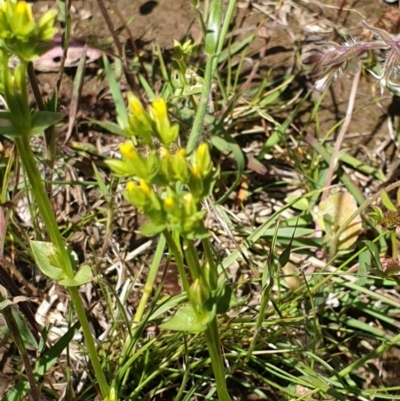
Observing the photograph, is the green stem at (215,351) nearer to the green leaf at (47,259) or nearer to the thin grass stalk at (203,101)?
the green leaf at (47,259)

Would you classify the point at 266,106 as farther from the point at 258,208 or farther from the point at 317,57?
the point at 317,57

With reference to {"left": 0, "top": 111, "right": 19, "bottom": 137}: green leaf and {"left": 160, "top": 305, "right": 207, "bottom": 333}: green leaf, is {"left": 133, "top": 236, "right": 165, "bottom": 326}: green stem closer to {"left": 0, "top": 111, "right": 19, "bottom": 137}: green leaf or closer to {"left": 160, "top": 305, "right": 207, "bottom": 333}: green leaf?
{"left": 160, "top": 305, "right": 207, "bottom": 333}: green leaf

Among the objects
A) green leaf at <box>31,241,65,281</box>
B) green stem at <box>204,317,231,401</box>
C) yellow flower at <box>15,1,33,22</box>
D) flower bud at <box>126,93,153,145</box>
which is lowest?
green stem at <box>204,317,231,401</box>

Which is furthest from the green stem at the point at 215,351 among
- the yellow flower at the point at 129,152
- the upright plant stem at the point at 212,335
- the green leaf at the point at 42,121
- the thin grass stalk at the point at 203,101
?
the thin grass stalk at the point at 203,101

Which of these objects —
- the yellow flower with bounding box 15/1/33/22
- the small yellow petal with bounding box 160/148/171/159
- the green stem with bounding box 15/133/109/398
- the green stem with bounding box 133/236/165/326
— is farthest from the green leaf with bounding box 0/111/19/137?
the green stem with bounding box 133/236/165/326

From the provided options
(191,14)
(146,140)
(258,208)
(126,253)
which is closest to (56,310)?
(126,253)

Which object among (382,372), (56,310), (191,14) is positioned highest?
(191,14)

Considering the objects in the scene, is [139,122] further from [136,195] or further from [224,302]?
[224,302]
